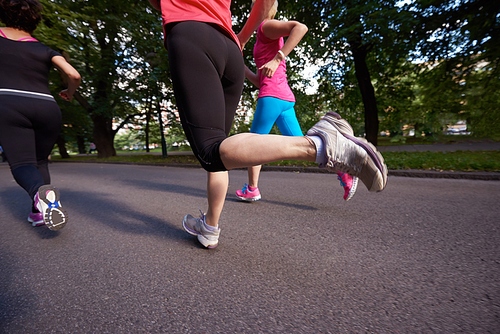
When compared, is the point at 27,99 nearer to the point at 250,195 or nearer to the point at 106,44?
the point at 250,195

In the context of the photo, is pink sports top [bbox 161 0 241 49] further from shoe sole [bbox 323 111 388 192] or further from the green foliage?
the green foliage

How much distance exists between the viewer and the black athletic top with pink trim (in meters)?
2.19

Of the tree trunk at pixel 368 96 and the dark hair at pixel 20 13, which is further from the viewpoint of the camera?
the tree trunk at pixel 368 96

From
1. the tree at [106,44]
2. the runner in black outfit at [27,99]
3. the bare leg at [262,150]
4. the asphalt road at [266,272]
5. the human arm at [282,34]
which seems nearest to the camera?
the asphalt road at [266,272]

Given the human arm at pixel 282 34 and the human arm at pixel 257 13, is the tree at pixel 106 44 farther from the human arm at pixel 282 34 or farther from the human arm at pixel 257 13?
the human arm at pixel 257 13

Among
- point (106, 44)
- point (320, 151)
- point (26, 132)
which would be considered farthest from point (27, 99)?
point (106, 44)

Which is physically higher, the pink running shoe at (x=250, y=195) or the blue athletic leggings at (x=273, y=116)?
the blue athletic leggings at (x=273, y=116)

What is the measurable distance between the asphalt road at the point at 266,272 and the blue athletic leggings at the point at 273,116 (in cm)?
92

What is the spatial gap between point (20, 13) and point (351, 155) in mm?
2928

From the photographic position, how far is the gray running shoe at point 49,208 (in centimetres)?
201

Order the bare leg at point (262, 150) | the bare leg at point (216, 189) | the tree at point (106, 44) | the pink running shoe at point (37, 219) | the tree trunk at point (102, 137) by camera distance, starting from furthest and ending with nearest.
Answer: the tree trunk at point (102, 137) → the tree at point (106, 44) → the pink running shoe at point (37, 219) → the bare leg at point (216, 189) → the bare leg at point (262, 150)

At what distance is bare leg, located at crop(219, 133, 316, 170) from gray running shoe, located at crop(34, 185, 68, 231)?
5.20ft

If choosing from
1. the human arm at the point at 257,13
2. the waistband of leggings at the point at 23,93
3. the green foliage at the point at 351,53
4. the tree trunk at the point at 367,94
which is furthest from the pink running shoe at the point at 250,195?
the tree trunk at the point at 367,94

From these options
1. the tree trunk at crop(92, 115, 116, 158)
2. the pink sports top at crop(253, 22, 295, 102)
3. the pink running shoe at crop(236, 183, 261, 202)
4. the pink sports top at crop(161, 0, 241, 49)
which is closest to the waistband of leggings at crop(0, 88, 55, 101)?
the pink sports top at crop(161, 0, 241, 49)
